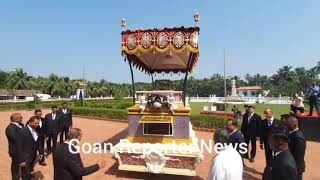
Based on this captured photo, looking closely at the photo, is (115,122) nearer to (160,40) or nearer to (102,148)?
(102,148)

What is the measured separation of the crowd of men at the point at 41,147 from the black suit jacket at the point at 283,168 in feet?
8.84

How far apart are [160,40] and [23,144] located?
5.05 m

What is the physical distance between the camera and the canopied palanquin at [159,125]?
797 cm

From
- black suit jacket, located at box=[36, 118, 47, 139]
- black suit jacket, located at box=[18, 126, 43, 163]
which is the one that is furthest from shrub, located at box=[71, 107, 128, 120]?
black suit jacket, located at box=[18, 126, 43, 163]

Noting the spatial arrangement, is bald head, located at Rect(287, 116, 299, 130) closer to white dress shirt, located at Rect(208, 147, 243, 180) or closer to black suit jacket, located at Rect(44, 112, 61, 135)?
white dress shirt, located at Rect(208, 147, 243, 180)

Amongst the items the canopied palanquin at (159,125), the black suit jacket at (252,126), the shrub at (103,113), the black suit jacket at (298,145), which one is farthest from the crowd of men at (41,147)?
the shrub at (103,113)

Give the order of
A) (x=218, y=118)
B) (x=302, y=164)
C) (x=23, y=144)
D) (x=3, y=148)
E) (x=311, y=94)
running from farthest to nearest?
(x=218, y=118) → (x=311, y=94) → (x=3, y=148) → (x=23, y=144) → (x=302, y=164)

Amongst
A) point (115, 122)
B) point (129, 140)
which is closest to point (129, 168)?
point (129, 140)

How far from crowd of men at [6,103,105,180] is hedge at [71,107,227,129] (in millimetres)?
9441

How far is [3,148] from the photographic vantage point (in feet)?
38.9

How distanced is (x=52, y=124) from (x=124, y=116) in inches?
506

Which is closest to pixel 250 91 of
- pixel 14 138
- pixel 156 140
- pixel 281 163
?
pixel 156 140

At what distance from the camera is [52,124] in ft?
31.8

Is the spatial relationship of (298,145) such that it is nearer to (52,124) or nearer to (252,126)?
(252,126)
